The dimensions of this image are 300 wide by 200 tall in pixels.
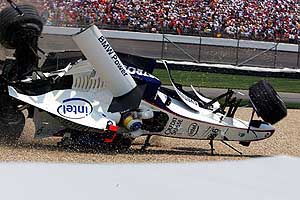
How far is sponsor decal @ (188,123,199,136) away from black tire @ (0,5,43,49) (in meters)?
2.67

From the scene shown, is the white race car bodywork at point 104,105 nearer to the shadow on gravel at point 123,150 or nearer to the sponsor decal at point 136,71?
the sponsor decal at point 136,71

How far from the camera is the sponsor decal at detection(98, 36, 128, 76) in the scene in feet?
30.8

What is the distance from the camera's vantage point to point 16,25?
9477 millimetres

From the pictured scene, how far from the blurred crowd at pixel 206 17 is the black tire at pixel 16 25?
1931cm

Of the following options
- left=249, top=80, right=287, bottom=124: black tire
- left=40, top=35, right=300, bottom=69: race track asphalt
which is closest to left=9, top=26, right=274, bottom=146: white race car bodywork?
left=249, top=80, right=287, bottom=124: black tire

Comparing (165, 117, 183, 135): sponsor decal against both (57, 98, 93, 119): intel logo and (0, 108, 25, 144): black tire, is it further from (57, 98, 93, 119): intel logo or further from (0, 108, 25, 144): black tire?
(0, 108, 25, 144): black tire

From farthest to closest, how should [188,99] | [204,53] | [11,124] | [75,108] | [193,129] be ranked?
[204,53], [188,99], [193,129], [11,124], [75,108]

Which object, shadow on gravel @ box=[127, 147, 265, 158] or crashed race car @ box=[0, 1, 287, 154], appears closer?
crashed race car @ box=[0, 1, 287, 154]

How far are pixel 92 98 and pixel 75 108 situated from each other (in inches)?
12.6

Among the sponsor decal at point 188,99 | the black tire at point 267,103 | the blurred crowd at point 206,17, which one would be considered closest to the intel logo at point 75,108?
the sponsor decal at point 188,99

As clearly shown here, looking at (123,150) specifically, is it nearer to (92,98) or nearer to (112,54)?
(92,98)

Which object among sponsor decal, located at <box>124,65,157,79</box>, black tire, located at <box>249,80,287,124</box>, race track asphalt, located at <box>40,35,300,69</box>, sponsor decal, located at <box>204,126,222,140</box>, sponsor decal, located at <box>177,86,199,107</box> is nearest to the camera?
sponsor decal, located at <box>124,65,157,79</box>

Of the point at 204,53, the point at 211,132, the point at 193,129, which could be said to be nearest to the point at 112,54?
the point at 193,129

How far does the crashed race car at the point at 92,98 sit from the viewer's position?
9375 millimetres
